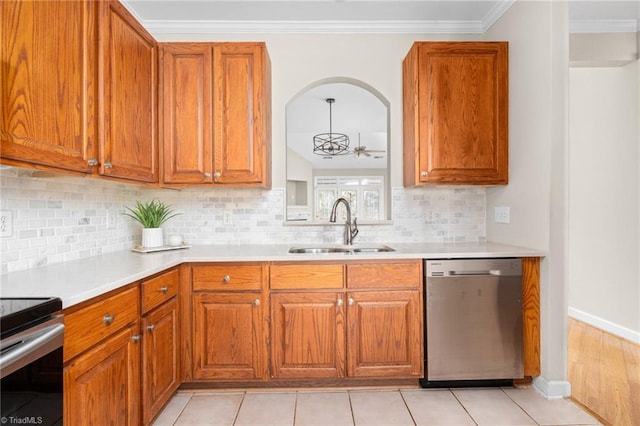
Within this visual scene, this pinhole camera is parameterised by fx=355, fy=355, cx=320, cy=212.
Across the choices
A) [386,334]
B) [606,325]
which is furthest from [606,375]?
[386,334]

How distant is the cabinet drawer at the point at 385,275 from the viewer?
220 centimetres

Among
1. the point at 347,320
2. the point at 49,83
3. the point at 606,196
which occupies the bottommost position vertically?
the point at 347,320

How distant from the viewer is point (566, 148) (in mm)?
2084

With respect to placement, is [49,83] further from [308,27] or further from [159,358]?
[308,27]

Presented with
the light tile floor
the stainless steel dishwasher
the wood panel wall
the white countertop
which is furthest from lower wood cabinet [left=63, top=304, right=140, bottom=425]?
the wood panel wall

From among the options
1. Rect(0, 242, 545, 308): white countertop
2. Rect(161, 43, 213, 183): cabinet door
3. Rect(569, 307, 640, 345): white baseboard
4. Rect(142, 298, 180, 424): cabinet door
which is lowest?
Rect(569, 307, 640, 345): white baseboard

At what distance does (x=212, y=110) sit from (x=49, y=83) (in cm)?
110

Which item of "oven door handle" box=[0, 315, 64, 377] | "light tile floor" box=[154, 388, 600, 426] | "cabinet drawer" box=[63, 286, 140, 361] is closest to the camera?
"oven door handle" box=[0, 315, 64, 377]

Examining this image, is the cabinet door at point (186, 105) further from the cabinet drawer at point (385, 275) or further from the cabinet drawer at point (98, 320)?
the cabinet drawer at point (385, 275)

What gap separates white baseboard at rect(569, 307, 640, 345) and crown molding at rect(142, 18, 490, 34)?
106 inches

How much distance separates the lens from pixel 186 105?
2441 millimetres

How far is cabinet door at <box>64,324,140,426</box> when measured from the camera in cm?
125

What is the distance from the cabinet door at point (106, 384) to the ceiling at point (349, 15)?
7.42 feet

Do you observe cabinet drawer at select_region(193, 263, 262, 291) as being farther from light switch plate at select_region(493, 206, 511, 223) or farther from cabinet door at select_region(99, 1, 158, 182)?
light switch plate at select_region(493, 206, 511, 223)
